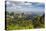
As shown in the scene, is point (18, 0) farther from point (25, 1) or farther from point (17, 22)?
point (17, 22)

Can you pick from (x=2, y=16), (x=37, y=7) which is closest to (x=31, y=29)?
(x=37, y=7)

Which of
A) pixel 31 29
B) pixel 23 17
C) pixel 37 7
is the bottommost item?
pixel 31 29

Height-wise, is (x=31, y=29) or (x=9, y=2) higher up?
(x=9, y=2)

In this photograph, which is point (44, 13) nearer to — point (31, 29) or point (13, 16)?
point (31, 29)

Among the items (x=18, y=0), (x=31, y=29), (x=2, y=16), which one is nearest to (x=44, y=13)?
(x=31, y=29)

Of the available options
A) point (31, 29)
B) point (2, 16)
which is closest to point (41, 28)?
point (31, 29)

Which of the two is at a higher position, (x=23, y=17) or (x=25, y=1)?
(x=25, y=1)
